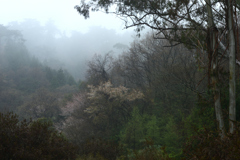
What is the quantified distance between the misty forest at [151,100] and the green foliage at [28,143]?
2cm

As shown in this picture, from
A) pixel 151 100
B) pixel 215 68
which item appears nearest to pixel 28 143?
pixel 215 68

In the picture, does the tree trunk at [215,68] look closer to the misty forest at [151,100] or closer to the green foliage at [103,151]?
the misty forest at [151,100]

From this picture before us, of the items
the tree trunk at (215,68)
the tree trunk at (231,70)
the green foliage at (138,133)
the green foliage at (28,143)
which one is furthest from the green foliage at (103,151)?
the tree trunk at (231,70)

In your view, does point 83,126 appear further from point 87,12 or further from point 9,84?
point 9,84

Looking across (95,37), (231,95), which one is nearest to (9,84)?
(231,95)

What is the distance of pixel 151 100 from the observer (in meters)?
17.0

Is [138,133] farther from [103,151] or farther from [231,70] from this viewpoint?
[231,70]

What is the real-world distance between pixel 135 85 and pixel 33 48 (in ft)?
289

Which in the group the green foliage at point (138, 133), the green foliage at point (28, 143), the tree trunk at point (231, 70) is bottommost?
the green foliage at point (138, 133)

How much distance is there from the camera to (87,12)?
818cm

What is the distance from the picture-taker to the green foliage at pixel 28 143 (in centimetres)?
436

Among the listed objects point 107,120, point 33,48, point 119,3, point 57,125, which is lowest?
point 57,125

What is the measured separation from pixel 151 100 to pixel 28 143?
1316 centimetres

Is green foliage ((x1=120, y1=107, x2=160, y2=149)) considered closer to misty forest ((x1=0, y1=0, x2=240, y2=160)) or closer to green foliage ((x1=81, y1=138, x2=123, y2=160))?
misty forest ((x1=0, y1=0, x2=240, y2=160))
